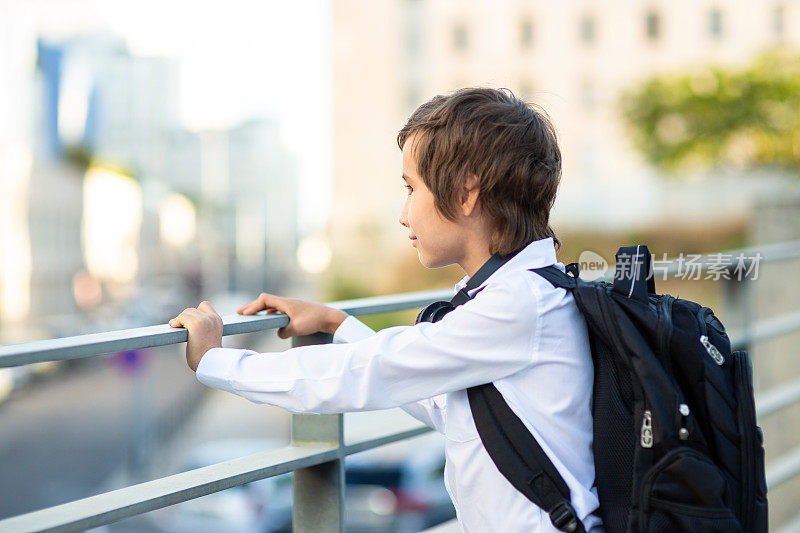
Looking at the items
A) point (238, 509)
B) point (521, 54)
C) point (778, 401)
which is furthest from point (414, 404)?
point (521, 54)

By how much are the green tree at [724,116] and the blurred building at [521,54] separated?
565 centimetres

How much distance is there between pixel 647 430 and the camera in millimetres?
1396

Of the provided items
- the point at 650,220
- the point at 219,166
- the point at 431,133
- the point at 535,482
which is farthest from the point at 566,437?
the point at 219,166

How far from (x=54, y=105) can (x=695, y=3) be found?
101ft

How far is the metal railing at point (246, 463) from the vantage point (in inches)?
53.6

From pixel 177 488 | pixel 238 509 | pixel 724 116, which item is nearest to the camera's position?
pixel 177 488

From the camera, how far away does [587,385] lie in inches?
60.6

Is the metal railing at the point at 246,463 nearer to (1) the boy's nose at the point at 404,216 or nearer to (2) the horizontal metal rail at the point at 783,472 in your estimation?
(1) the boy's nose at the point at 404,216

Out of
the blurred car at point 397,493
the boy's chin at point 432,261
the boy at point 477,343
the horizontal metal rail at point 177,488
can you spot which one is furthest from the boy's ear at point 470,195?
the blurred car at point 397,493

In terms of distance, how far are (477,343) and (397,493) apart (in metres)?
9.60

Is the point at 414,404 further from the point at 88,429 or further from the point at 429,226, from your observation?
the point at 88,429

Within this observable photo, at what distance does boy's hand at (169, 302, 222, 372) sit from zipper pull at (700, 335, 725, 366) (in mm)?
805

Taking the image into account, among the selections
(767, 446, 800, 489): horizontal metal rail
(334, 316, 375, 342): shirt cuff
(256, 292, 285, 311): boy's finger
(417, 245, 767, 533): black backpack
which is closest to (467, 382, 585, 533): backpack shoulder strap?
(417, 245, 767, 533): black backpack

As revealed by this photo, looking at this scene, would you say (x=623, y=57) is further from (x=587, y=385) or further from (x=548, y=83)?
(x=587, y=385)
